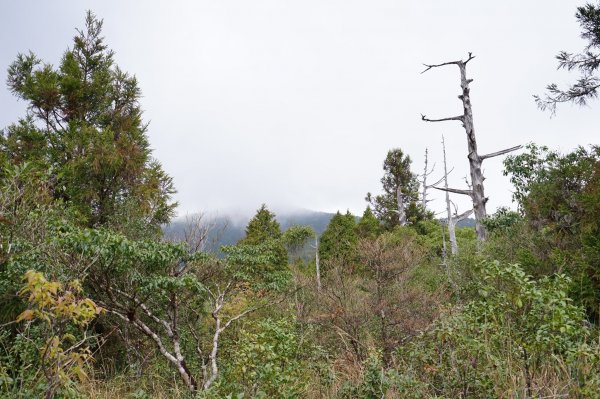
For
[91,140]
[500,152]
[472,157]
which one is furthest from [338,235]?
[91,140]

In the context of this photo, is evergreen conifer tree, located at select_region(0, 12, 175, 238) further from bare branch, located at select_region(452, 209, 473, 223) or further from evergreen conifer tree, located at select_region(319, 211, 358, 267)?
evergreen conifer tree, located at select_region(319, 211, 358, 267)

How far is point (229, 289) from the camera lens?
7.40 metres

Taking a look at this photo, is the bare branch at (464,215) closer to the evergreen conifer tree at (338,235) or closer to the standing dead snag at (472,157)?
the standing dead snag at (472,157)

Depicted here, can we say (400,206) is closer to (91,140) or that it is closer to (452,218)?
(452,218)

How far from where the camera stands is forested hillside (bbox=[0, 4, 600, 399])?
312cm

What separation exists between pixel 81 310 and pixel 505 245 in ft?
26.7

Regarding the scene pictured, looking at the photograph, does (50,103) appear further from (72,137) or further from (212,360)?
(212,360)

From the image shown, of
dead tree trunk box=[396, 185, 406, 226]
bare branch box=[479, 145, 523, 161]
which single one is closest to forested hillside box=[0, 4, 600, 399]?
bare branch box=[479, 145, 523, 161]

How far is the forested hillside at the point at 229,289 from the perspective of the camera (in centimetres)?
312

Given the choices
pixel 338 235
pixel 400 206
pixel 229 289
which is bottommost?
pixel 229 289

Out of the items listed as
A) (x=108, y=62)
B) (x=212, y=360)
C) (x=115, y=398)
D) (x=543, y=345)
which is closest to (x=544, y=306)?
(x=543, y=345)

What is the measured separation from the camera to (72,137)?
31.5 feet

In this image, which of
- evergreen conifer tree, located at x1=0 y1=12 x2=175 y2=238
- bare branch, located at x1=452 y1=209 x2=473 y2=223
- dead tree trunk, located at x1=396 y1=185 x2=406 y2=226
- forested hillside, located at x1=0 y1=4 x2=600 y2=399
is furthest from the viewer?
dead tree trunk, located at x1=396 y1=185 x2=406 y2=226

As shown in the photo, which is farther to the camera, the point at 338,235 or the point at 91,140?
the point at 338,235
